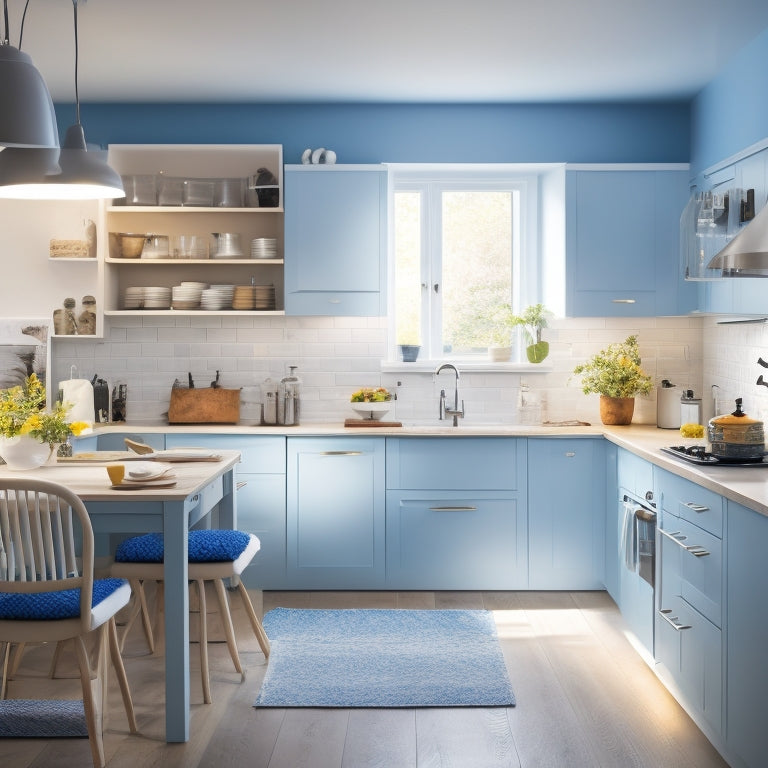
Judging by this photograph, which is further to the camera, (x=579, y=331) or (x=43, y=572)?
(x=579, y=331)

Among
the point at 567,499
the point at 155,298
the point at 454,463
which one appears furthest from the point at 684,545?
the point at 155,298

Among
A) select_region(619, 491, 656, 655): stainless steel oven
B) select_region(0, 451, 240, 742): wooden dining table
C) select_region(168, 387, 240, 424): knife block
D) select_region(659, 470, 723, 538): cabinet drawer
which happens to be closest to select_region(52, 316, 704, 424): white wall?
select_region(168, 387, 240, 424): knife block

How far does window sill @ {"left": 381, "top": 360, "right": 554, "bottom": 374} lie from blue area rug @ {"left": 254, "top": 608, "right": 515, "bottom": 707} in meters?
1.55

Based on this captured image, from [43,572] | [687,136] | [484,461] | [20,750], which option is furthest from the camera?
[687,136]

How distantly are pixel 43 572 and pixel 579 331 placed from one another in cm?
373

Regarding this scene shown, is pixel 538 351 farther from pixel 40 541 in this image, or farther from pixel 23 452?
pixel 40 541

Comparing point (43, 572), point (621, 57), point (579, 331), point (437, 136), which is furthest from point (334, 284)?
point (43, 572)

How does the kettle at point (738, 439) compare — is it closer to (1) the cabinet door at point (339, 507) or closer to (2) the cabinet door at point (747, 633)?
(2) the cabinet door at point (747, 633)

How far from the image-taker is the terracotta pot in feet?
18.0

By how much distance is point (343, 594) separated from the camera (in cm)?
534

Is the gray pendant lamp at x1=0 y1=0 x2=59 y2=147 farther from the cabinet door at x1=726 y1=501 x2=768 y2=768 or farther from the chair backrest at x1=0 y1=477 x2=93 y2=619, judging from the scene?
the cabinet door at x1=726 y1=501 x2=768 y2=768

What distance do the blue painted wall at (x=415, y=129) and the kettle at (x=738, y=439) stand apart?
2.45 metres

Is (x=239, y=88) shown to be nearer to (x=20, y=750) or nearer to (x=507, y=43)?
(x=507, y=43)

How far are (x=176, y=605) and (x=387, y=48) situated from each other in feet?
9.33
